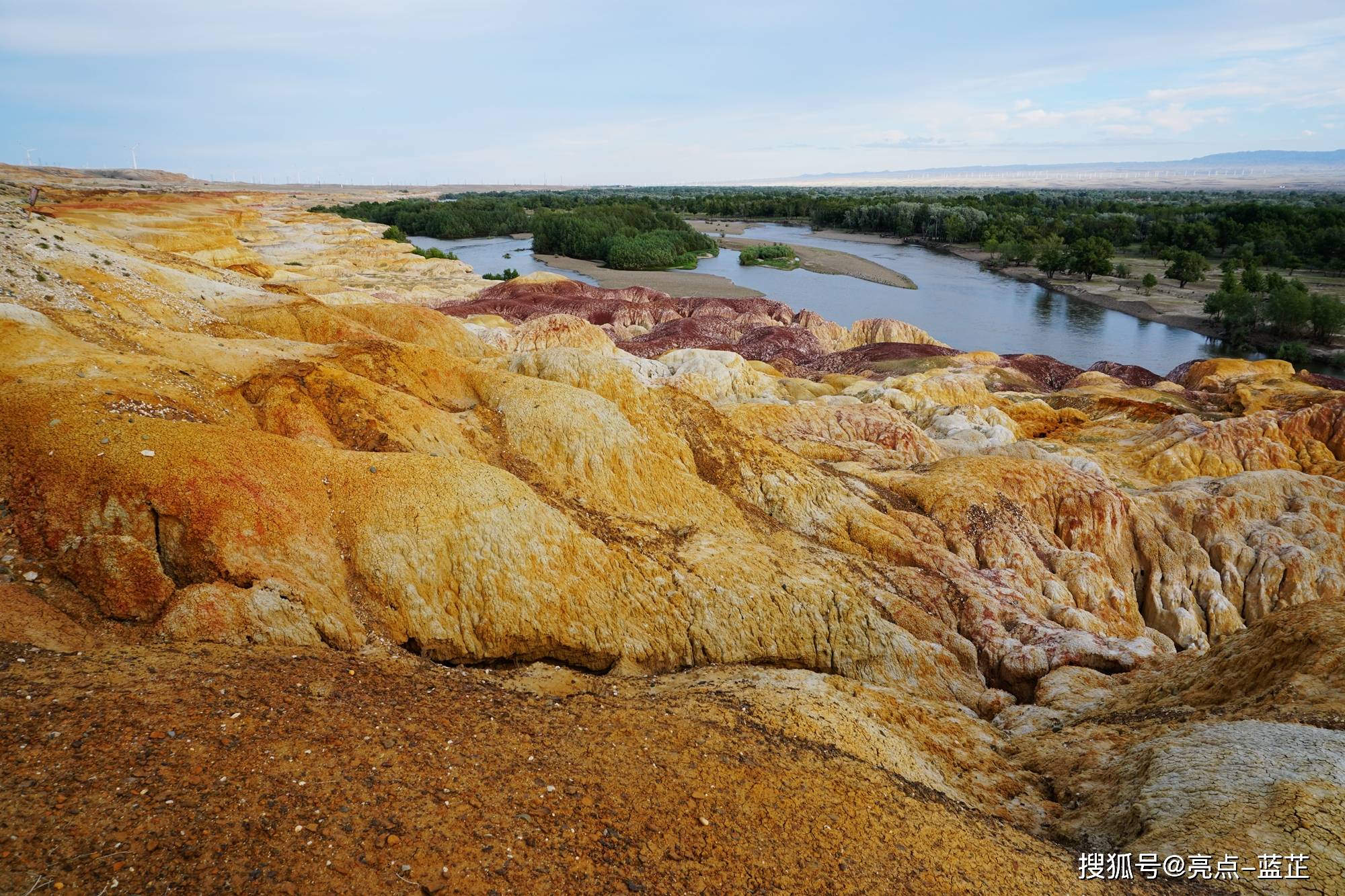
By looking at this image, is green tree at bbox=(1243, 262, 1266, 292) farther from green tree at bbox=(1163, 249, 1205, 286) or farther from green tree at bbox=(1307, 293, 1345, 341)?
green tree at bbox=(1163, 249, 1205, 286)

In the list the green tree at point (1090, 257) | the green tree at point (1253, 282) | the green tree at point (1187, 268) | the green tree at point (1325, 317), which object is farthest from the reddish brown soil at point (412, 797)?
the green tree at point (1090, 257)

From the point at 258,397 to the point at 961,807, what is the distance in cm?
1741

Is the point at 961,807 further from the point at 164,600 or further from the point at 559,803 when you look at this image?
the point at 164,600

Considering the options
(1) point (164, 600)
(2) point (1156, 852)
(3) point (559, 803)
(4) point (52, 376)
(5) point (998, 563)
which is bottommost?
(5) point (998, 563)

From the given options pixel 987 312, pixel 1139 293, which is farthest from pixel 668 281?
pixel 1139 293

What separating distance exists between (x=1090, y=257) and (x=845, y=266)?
36721mm

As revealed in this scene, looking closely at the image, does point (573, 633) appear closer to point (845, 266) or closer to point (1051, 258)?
point (845, 266)

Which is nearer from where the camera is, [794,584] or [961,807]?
[961,807]

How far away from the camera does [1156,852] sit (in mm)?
9211

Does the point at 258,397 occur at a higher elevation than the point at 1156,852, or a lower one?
higher

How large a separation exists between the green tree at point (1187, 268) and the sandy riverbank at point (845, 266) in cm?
3703

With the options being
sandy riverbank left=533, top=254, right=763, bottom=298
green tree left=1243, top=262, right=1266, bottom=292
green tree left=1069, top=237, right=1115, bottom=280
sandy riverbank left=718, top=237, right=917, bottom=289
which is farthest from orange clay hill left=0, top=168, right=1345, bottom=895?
green tree left=1069, top=237, right=1115, bottom=280

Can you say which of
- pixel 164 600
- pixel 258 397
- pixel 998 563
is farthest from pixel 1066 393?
pixel 164 600

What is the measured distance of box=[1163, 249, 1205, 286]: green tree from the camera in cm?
10225
